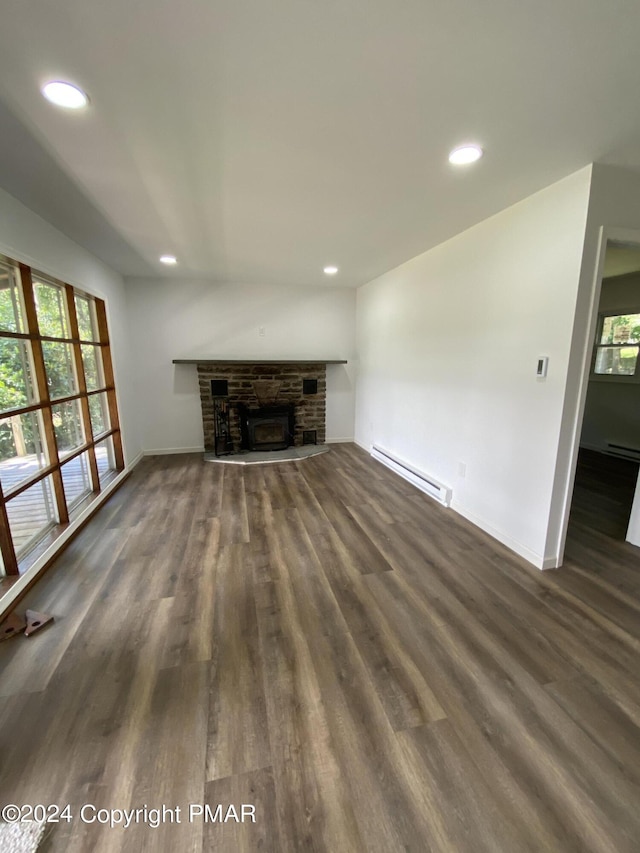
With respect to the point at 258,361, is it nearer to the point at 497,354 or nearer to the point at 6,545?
the point at 497,354

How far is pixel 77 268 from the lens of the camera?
314 centimetres

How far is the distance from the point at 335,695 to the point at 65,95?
8.93 ft

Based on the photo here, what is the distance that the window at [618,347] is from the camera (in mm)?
4656

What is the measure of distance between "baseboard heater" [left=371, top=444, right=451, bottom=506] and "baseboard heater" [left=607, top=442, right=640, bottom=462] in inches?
126

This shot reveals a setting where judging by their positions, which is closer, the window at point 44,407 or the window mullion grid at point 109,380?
the window at point 44,407

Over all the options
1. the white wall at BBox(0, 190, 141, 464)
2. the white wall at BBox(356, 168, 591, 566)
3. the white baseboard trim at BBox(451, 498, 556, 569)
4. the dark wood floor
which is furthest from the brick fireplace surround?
the white baseboard trim at BBox(451, 498, 556, 569)

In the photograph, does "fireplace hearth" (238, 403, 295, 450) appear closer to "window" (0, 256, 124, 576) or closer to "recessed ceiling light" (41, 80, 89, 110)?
"window" (0, 256, 124, 576)

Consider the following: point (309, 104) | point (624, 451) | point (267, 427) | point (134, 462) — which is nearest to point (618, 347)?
point (624, 451)

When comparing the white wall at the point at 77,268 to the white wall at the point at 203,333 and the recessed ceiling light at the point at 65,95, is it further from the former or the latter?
the recessed ceiling light at the point at 65,95

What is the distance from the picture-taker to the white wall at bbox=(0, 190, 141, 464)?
2.18m

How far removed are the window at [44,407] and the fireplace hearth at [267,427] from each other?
1868mm

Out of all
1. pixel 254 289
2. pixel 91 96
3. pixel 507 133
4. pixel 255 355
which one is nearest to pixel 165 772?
pixel 91 96

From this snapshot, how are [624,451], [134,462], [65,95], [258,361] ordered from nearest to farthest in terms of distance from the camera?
[65,95]
[134,462]
[624,451]
[258,361]

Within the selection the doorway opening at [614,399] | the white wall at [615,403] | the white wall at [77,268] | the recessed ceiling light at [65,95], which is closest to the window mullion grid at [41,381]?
the white wall at [77,268]
